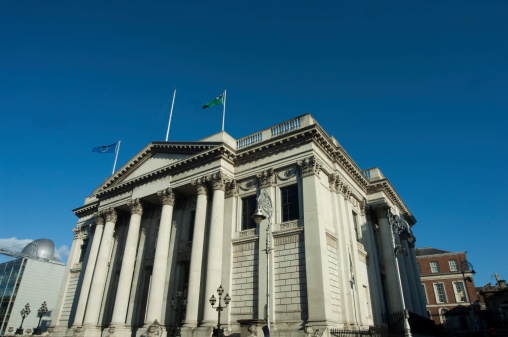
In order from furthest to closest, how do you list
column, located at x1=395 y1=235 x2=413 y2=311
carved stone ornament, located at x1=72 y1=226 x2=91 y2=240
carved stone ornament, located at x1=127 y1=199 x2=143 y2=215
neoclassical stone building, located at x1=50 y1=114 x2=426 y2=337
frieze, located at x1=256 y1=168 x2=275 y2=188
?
carved stone ornament, located at x1=72 y1=226 x2=91 y2=240 < column, located at x1=395 y1=235 x2=413 y2=311 < carved stone ornament, located at x1=127 y1=199 x2=143 y2=215 < frieze, located at x1=256 y1=168 x2=275 y2=188 < neoclassical stone building, located at x1=50 y1=114 x2=426 y2=337

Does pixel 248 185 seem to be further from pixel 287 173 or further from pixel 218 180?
pixel 287 173

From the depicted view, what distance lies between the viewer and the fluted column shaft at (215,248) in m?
21.2

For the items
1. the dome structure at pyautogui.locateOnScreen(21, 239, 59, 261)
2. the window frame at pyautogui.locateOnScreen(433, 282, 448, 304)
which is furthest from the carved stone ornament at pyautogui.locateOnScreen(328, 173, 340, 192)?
the dome structure at pyautogui.locateOnScreen(21, 239, 59, 261)

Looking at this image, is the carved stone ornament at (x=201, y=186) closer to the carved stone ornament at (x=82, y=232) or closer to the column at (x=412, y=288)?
the column at (x=412, y=288)

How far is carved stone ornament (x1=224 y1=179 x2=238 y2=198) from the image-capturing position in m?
25.6

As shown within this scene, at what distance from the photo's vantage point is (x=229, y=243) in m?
23.9

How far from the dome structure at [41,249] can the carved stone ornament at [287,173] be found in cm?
6817

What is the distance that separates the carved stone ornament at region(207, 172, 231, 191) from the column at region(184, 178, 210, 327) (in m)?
0.71

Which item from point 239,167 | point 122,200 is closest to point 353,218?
point 239,167

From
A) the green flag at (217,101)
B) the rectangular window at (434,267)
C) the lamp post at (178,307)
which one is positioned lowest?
the lamp post at (178,307)

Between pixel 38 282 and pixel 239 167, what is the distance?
2470 inches

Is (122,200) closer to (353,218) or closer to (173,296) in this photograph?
(173,296)

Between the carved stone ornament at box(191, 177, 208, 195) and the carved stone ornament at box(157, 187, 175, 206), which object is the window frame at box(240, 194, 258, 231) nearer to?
the carved stone ornament at box(191, 177, 208, 195)

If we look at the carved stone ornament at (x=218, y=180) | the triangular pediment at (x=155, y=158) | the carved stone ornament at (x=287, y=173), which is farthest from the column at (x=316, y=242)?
the triangular pediment at (x=155, y=158)
